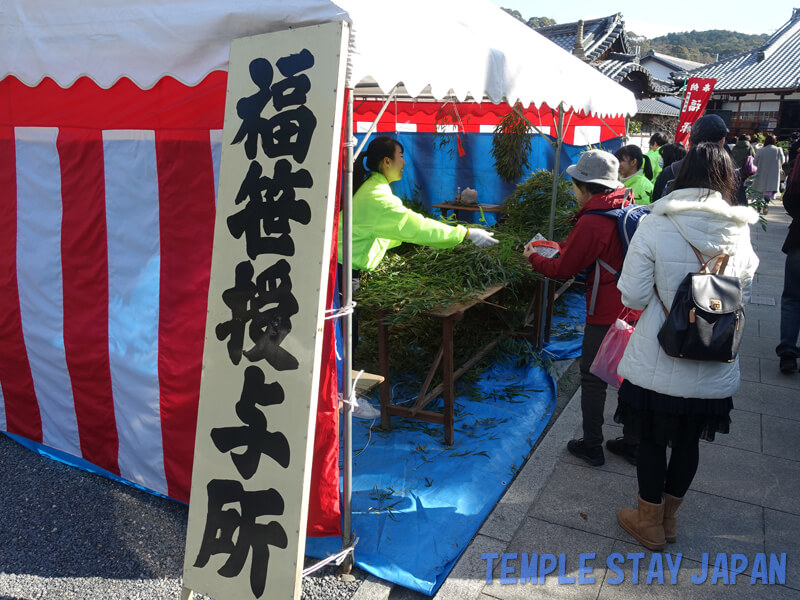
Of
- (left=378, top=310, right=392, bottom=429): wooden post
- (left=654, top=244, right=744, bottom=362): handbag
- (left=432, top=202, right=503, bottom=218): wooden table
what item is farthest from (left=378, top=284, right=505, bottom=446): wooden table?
(left=432, top=202, right=503, bottom=218): wooden table

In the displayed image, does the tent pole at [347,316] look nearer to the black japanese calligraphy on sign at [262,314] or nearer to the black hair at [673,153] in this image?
the black japanese calligraphy on sign at [262,314]

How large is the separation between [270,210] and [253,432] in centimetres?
83

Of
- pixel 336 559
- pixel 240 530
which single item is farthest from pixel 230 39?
pixel 336 559

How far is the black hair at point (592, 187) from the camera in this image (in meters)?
3.36

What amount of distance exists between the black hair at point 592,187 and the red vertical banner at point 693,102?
7.82m

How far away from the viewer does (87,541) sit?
298 centimetres

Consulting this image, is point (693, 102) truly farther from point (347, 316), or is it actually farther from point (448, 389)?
point (347, 316)

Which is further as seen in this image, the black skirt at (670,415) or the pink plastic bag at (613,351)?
the pink plastic bag at (613,351)

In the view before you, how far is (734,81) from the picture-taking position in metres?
19.8

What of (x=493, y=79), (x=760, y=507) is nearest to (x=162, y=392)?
(x=493, y=79)

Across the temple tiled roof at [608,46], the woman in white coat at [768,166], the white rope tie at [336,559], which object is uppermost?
the temple tiled roof at [608,46]

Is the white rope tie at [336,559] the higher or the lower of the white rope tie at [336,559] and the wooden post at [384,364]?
the lower

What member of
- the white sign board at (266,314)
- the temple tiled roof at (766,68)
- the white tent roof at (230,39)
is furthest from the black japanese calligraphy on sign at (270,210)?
the temple tiled roof at (766,68)

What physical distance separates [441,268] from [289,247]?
90.2 inches
